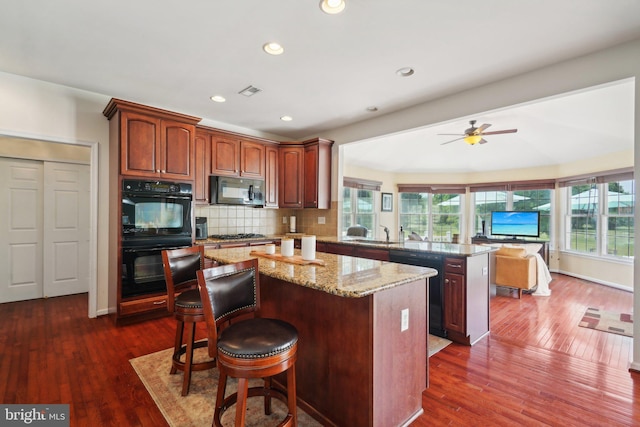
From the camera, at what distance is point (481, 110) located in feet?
10.5

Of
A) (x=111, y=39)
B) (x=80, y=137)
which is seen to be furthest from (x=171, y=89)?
(x=80, y=137)

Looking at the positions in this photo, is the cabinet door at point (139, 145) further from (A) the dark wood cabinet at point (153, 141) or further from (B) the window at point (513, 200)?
(B) the window at point (513, 200)

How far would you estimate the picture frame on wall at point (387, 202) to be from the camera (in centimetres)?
784

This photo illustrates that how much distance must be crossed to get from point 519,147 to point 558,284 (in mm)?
2932

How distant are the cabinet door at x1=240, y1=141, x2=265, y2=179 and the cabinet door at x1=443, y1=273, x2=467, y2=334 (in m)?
3.13

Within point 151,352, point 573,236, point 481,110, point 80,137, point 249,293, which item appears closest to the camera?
point 249,293

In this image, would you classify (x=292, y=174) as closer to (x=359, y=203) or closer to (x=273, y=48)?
(x=273, y=48)

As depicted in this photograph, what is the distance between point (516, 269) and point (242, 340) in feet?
15.2

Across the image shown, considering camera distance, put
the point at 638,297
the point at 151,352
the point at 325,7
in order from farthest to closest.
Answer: the point at 151,352, the point at 638,297, the point at 325,7

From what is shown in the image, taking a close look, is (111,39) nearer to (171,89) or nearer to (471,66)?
(171,89)

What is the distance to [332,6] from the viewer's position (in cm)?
200

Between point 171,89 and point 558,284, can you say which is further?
point 558,284

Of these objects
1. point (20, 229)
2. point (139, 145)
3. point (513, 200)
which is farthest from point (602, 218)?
point (20, 229)

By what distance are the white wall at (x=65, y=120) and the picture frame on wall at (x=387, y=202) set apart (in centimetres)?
602
